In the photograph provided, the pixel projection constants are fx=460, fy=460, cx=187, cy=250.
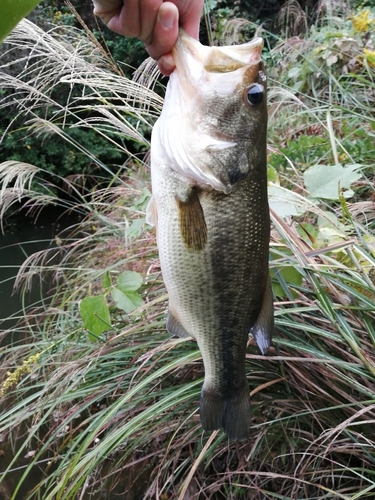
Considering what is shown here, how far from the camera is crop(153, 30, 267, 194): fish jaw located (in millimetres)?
1161

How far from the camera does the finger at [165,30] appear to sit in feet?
3.50

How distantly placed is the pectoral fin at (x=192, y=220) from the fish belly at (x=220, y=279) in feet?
0.04

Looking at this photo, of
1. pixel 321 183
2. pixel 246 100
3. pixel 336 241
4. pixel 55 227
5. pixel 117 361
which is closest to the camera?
pixel 246 100

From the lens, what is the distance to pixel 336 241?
1692 millimetres

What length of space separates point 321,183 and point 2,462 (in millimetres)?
2460

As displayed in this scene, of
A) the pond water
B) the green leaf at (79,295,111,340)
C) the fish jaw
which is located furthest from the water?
the fish jaw

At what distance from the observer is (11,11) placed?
477 mm

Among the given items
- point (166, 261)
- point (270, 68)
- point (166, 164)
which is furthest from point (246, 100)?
point (270, 68)

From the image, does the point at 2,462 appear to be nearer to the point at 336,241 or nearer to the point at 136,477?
the point at 136,477

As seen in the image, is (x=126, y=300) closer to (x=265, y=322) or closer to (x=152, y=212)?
(x=152, y=212)

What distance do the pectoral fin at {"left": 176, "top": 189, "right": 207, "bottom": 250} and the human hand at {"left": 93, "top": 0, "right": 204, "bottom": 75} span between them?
34 cm

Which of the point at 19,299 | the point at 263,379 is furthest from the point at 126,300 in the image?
the point at 19,299

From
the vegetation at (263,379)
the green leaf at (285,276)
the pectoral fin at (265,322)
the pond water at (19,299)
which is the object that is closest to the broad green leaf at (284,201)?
the vegetation at (263,379)

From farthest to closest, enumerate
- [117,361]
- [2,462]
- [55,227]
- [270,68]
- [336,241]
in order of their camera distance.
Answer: [55,227] → [270,68] → [2,462] → [117,361] → [336,241]
